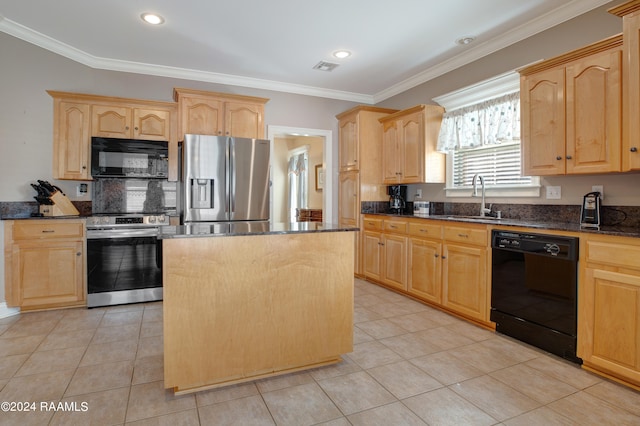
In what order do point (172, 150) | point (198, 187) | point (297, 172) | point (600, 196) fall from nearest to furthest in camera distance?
point (600, 196)
point (198, 187)
point (172, 150)
point (297, 172)

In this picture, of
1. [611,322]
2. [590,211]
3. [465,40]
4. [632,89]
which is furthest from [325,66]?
[611,322]

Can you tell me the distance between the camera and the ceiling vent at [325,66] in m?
4.08

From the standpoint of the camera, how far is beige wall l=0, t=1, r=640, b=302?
274cm

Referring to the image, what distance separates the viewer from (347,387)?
2.04 m

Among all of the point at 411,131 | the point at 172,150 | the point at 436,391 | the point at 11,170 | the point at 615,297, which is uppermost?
the point at 411,131

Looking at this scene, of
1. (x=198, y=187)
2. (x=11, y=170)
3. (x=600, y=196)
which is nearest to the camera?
(x=600, y=196)

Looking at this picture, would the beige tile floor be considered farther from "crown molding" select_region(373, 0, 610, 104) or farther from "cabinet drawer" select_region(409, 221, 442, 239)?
"crown molding" select_region(373, 0, 610, 104)

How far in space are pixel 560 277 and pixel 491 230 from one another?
2.02ft

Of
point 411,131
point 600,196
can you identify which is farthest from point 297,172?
point 600,196

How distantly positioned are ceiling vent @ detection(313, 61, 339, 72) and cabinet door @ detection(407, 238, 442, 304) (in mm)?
2258

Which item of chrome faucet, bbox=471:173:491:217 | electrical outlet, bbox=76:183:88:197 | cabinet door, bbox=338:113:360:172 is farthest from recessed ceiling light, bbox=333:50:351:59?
electrical outlet, bbox=76:183:88:197

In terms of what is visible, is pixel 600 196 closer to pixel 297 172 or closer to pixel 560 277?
pixel 560 277

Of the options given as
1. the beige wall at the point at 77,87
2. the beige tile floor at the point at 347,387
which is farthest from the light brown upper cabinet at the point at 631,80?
the beige tile floor at the point at 347,387

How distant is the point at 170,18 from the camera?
304 centimetres
